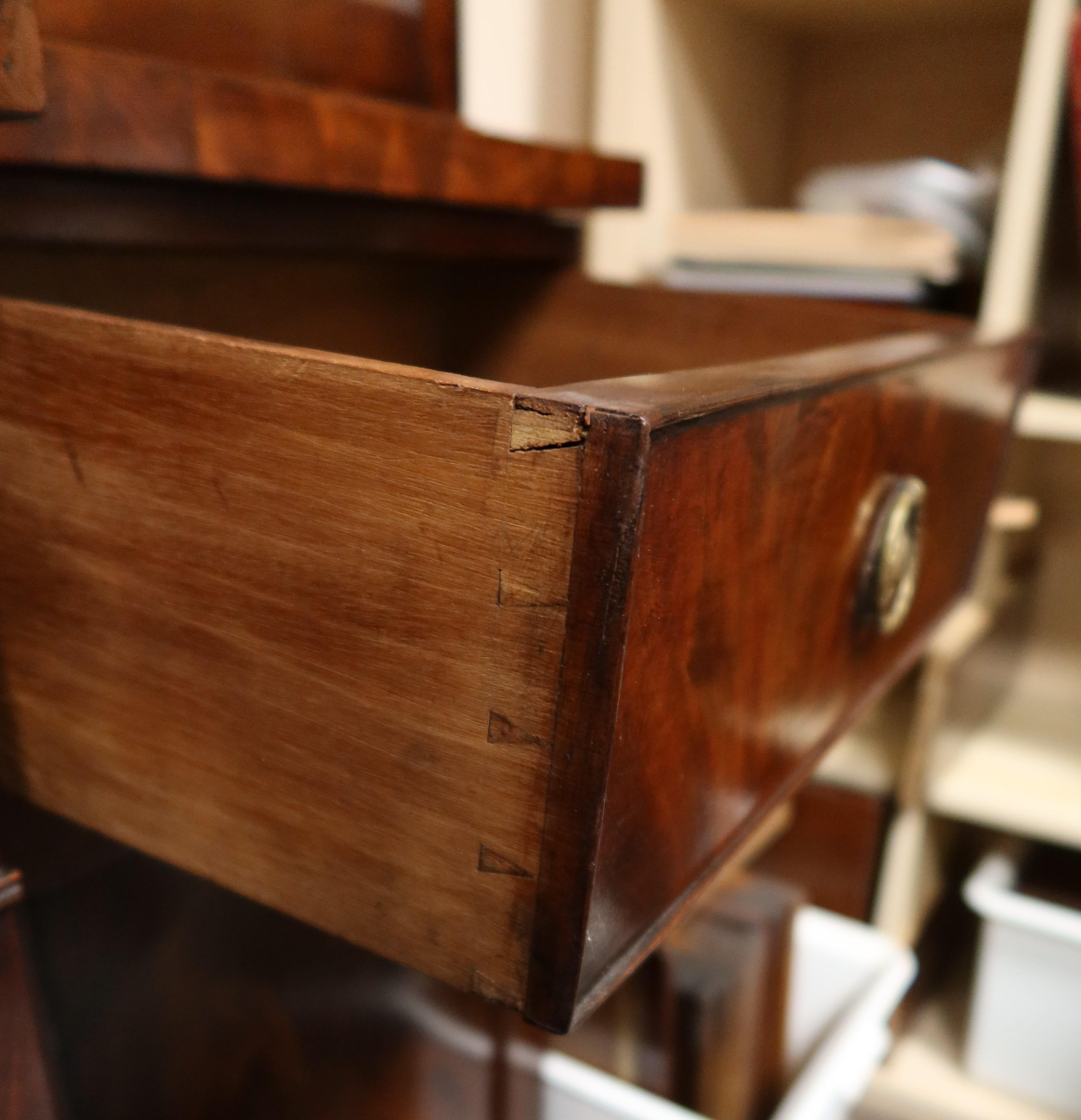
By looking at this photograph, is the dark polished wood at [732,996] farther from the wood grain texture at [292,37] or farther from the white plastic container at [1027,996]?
the wood grain texture at [292,37]

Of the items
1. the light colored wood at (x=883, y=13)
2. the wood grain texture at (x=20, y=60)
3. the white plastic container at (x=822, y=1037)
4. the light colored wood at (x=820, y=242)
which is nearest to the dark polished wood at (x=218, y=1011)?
Answer: the white plastic container at (x=822, y=1037)

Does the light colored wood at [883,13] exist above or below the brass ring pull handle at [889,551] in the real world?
above

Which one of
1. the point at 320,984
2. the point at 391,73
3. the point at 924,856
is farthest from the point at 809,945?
the point at 391,73

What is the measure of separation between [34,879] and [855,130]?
988 millimetres

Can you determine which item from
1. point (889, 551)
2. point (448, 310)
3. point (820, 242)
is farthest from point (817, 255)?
point (889, 551)

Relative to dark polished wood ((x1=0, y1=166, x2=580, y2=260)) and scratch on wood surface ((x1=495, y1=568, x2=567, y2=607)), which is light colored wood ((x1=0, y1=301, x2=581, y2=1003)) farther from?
dark polished wood ((x1=0, y1=166, x2=580, y2=260))

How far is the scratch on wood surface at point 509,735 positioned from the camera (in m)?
0.25

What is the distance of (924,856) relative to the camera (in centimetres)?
91

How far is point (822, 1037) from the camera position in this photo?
84 centimetres

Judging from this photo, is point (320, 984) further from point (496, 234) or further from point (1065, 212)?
point (1065, 212)

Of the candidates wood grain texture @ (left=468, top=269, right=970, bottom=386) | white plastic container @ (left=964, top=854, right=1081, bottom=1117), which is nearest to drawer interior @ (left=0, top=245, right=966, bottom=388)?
wood grain texture @ (left=468, top=269, right=970, bottom=386)

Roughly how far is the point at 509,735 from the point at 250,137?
30cm

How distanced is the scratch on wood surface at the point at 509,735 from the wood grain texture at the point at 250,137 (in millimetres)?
268

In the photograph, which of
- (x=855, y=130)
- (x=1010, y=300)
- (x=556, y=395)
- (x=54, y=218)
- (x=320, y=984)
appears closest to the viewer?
(x=556, y=395)
